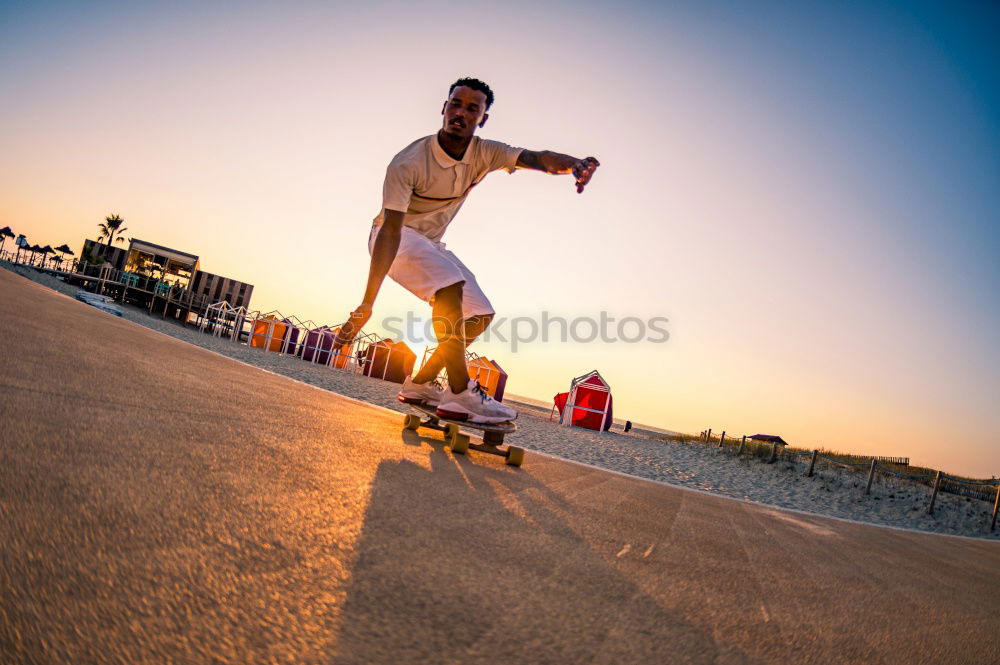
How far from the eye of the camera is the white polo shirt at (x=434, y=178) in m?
3.02

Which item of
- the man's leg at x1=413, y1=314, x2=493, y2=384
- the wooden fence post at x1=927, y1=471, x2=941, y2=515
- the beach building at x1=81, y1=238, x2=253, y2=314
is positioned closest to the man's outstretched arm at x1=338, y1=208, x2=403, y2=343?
the man's leg at x1=413, y1=314, x2=493, y2=384

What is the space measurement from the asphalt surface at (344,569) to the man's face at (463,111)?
6.85 ft

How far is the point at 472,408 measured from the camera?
121 inches

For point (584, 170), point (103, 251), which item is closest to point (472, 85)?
point (584, 170)

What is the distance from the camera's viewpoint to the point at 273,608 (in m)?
0.52

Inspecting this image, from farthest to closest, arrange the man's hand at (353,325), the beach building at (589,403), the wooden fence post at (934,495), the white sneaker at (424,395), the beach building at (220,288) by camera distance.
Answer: the beach building at (220,288) → the beach building at (589,403) → the wooden fence post at (934,495) → the white sneaker at (424,395) → the man's hand at (353,325)

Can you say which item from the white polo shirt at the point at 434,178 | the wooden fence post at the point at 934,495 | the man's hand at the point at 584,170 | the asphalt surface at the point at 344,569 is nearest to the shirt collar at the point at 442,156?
the white polo shirt at the point at 434,178

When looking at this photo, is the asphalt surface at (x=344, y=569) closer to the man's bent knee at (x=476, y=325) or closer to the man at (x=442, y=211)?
the man at (x=442, y=211)

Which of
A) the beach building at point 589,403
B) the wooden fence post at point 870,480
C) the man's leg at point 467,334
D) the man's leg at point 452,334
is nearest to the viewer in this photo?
the man's leg at point 452,334

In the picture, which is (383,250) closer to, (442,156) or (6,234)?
(442,156)

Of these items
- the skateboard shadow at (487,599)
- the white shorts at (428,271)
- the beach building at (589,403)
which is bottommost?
the beach building at (589,403)

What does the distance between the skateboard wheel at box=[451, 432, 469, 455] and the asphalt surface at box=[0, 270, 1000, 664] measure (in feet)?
3.14

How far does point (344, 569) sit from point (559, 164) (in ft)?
9.00

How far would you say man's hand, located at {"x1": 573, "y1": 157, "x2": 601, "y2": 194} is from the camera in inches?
110
